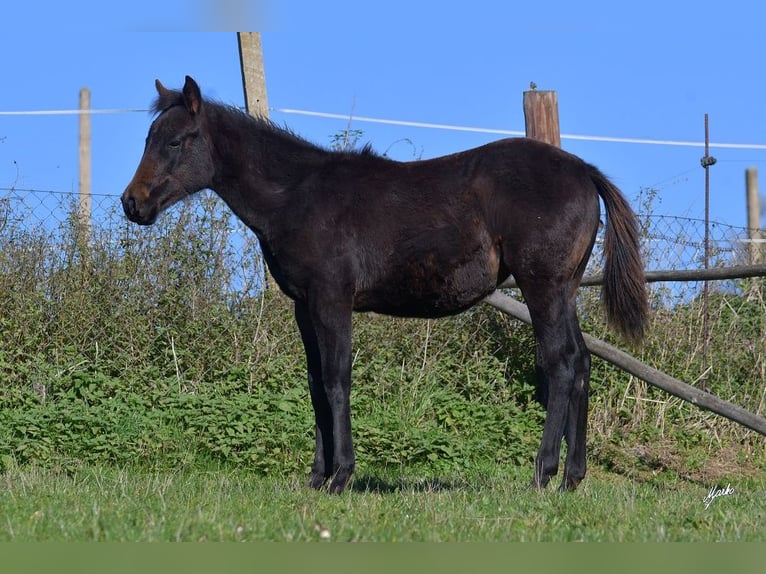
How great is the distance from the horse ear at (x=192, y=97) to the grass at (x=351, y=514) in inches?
101

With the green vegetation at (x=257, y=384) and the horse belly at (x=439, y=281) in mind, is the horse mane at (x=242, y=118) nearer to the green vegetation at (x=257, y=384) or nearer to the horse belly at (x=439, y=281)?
the horse belly at (x=439, y=281)

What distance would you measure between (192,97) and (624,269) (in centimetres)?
321

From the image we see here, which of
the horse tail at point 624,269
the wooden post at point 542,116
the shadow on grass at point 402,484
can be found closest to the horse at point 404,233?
the horse tail at point 624,269

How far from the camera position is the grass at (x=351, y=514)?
4180 millimetres

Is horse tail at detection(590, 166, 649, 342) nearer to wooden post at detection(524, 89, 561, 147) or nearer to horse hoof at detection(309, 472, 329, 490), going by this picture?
horse hoof at detection(309, 472, 329, 490)

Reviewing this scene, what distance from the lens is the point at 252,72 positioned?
35.2 ft

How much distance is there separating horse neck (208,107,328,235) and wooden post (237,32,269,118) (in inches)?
146

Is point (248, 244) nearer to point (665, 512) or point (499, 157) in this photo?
point (499, 157)

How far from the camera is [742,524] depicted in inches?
187

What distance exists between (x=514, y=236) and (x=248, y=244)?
175 inches

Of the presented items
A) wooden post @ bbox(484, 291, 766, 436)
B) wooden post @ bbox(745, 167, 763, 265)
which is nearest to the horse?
wooden post @ bbox(484, 291, 766, 436)

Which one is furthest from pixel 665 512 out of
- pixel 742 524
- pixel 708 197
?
pixel 708 197

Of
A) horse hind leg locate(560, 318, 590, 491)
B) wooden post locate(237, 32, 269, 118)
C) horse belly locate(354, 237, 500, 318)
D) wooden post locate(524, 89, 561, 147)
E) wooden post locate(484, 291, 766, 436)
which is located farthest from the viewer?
wooden post locate(237, 32, 269, 118)

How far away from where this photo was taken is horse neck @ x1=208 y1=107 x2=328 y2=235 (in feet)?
22.5
